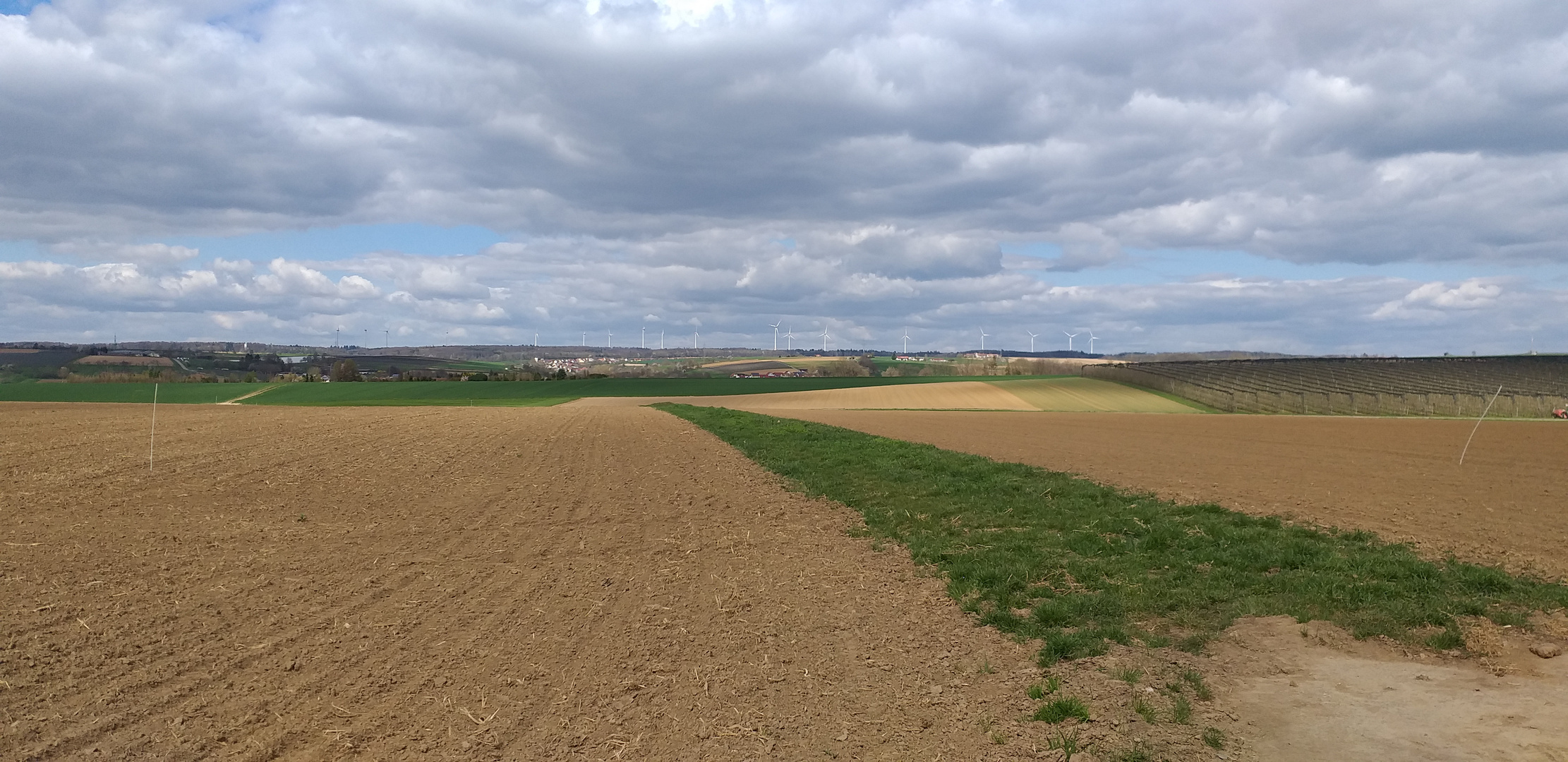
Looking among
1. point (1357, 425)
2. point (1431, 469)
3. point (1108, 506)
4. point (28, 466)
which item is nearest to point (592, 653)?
point (1108, 506)

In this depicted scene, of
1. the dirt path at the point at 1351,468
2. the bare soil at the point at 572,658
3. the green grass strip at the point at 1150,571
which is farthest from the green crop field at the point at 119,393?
the green grass strip at the point at 1150,571

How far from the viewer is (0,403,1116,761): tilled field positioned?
669 cm

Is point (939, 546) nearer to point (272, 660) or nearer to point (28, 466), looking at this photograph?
point (272, 660)

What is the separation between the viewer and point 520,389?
10000cm

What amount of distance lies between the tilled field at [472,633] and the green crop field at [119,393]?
2908 inches

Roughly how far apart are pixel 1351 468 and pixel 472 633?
78.8ft

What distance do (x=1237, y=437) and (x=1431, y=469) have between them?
565 inches

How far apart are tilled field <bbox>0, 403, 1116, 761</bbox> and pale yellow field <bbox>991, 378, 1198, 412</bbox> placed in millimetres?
64574

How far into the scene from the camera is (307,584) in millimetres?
11344

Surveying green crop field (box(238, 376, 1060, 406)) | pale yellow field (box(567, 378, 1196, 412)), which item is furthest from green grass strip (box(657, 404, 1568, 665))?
green crop field (box(238, 376, 1060, 406))

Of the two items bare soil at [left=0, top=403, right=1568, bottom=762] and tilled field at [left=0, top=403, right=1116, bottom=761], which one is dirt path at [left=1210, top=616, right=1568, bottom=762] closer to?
bare soil at [left=0, top=403, right=1568, bottom=762]

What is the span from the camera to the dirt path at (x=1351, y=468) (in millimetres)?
14617

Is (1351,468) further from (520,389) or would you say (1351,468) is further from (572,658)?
(520,389)

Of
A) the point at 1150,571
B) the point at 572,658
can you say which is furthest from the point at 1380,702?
the point at 572,658
